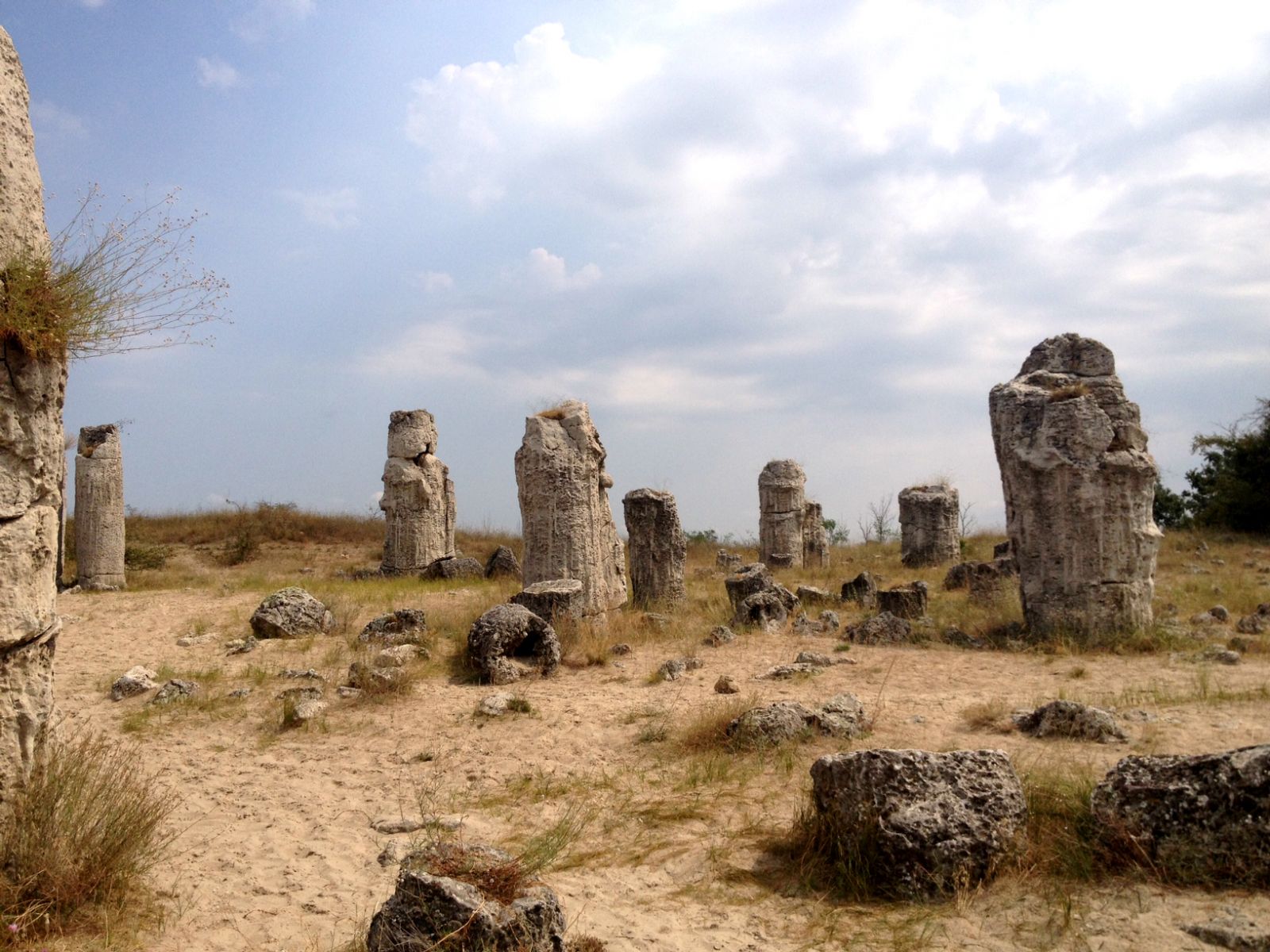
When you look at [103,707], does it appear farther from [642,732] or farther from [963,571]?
[963,571]

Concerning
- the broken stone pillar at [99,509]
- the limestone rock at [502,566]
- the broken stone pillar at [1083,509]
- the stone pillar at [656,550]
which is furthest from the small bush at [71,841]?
the broken stone pillar at [99,509]

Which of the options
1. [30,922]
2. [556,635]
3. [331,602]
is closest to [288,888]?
[30,922]

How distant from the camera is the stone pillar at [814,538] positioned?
19.6m

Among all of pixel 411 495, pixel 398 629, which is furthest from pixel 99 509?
pixel 398 629

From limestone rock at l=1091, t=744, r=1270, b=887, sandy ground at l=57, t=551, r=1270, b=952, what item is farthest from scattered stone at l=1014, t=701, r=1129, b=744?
limestone rock at l=1091, t=744, r=1270, b=887

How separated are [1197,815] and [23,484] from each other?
16.1 ft

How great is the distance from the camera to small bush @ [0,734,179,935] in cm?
350

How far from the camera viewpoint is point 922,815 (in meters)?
A: 4.02

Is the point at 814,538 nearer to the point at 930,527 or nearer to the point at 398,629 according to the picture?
the point at 930,527

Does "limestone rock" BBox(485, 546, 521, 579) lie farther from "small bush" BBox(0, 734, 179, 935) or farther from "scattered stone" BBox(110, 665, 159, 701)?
"small bush" BBox(0, 734, 179, 935)

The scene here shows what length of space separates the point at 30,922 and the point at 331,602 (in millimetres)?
8479

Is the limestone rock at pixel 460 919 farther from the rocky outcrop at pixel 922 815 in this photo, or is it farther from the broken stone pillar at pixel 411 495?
the broken stone pillar at pixel 411 495

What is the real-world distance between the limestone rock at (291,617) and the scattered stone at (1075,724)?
7343 millimetres

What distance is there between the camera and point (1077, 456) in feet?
30.6
